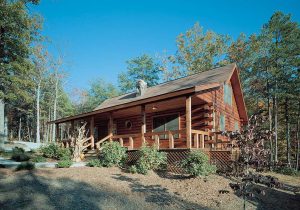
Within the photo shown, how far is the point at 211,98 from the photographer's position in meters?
14.0

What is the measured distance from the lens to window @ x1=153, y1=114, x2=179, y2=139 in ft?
48.7

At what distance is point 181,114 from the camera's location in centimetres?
1464

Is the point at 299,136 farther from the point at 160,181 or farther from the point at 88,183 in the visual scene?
the point at 88,183

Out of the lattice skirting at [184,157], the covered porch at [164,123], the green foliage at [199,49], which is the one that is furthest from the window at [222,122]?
the green foliage at [199,49]

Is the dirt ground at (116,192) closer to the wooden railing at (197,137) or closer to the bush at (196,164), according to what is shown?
the bush at (196,164)

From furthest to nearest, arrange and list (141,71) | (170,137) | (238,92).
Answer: (141,71) → (238,92) → (170,137)

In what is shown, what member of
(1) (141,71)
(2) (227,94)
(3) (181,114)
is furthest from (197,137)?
(1) (141,71)

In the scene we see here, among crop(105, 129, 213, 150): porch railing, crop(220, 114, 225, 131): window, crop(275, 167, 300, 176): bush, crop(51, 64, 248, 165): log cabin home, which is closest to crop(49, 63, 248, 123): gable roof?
crop(51, 64, 248, 165): log cabin home

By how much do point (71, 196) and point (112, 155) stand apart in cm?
471

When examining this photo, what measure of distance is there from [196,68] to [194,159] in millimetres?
23905

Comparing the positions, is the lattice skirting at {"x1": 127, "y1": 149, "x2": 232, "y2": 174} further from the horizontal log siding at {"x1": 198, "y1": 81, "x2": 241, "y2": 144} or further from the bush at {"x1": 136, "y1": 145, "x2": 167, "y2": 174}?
the horizontal log siding at {"x1": 198, "y1": 81, "x2": 241, "y2": 144}

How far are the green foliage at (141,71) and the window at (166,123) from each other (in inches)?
892

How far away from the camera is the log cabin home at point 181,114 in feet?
37.8

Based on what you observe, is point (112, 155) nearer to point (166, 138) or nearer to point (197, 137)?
point (197, 137)
